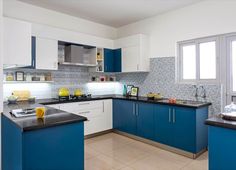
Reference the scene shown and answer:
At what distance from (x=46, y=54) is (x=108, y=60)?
1.53 m

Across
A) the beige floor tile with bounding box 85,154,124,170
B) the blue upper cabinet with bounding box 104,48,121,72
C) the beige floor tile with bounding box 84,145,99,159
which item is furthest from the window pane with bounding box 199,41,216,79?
the beige floor tile with bounding box 84,145,99,159

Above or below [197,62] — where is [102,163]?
below

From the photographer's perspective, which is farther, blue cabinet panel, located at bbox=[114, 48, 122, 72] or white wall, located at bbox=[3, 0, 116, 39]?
blue cabinet panel, located at bbox=[114, 48, 122, 72]

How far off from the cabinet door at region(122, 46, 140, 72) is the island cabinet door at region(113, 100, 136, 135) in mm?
796

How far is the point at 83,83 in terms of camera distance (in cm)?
421

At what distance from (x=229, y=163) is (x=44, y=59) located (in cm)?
316

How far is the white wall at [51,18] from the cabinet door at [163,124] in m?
2.53

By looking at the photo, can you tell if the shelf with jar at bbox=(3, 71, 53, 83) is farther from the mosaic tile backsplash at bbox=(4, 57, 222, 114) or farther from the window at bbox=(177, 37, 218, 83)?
the window at bbox=(177, 37, 218, 83)

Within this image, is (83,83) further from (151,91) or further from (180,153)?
(180,153)

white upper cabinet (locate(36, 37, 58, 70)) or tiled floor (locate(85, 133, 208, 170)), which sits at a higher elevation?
white upper cabinet (locate(36, 37, 58, 70))

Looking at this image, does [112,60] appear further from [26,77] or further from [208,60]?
[208,60]

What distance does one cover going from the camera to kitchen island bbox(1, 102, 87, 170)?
148 cm

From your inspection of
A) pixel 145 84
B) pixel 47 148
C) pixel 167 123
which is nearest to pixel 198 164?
pixel 167 123

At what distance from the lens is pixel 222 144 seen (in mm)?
1606
